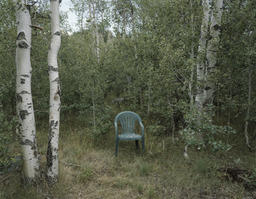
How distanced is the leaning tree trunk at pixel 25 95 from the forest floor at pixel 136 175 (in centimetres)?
43

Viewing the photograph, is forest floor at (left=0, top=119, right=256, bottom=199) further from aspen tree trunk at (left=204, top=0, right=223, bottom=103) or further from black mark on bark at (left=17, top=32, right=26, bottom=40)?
black mark on bark at (left=17, top=32, right=26, bottom=40)

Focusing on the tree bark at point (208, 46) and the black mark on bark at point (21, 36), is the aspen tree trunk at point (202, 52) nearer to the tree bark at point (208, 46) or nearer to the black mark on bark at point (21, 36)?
the tree bark at point (208, 46)

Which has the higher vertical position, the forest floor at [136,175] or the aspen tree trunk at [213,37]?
the aspen tree trunk at [213,37]

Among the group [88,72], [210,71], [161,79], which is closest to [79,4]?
[88,72]

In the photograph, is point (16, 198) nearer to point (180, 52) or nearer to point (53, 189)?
point (53, 189)

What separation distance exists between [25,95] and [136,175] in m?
2.34

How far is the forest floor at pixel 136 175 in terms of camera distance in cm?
250

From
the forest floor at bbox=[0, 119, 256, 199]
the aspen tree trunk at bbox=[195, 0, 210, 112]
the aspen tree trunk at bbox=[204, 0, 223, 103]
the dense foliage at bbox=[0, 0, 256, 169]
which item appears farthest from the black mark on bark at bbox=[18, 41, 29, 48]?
the aspen tree trunk at bbox=[204, 0, 223, 103]

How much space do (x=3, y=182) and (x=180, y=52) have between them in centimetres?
394

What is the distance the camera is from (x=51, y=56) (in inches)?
99.5

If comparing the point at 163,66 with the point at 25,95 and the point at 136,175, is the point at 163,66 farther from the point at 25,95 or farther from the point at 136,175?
the point at 25,95

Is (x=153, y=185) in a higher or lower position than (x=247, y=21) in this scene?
lower

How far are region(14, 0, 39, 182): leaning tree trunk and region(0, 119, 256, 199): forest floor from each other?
431mm

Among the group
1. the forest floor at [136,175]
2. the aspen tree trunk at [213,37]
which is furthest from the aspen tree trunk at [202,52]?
the forest floor at [136,175]
